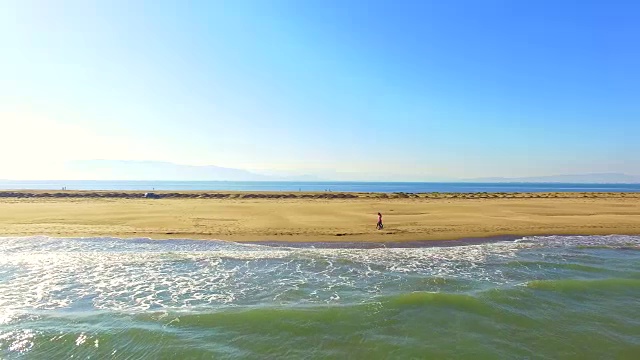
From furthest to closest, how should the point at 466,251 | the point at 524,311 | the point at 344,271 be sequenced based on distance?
the point at 466,251 → the point at 344,271 → the point at 524,311

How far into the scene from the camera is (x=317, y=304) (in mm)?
12016

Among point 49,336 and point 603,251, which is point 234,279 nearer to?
point 49,336

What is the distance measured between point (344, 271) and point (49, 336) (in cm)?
1028

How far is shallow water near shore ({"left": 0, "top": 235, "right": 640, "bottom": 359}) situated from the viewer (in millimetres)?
9297

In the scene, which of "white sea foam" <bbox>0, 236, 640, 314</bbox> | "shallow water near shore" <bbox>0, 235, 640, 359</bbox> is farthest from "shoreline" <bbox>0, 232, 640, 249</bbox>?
"shallow water near shore" <bbox>0, 235, 640, 359</bbox>

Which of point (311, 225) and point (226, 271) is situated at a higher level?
point (311, 225)

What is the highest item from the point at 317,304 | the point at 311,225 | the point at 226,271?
the point at 311,225

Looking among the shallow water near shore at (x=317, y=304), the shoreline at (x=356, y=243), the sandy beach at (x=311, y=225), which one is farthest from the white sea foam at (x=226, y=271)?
the sandy beach at (x=311, y=225)

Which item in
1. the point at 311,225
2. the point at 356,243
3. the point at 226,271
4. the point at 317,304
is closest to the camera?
the point at 317,304

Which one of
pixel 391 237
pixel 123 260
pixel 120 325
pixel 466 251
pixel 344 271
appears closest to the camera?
pixel 120 325

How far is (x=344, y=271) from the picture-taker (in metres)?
15.8

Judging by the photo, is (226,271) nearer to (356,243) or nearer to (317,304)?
(317,304)

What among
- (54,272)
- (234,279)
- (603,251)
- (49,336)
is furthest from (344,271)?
(603,251)

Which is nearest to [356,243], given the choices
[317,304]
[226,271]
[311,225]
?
[311,225]
